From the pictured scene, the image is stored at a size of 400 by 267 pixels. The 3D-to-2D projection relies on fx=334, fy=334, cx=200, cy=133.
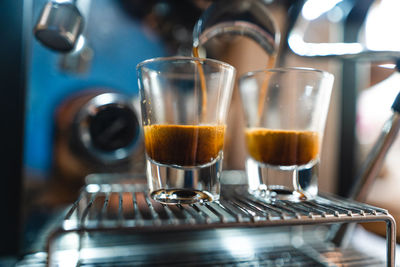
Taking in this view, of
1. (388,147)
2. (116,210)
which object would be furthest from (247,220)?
(388,147)

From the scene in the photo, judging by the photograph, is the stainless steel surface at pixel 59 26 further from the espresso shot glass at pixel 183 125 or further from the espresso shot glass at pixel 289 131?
the espresso shot glass at pixel 289 131

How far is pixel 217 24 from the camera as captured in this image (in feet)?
1.35

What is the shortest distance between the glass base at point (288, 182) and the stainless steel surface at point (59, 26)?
0.26 meters

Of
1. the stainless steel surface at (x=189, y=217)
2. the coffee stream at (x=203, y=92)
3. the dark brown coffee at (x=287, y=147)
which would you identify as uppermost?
the coffee stream at (x=203, y=92)

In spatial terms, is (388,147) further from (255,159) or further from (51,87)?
(51,87)

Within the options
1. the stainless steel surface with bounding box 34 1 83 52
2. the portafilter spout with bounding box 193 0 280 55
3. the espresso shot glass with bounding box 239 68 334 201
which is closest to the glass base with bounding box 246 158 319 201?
the espresso shot glass with bounding box 239 68 334 201

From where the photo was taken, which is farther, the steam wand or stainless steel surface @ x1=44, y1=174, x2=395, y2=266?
the steam wand

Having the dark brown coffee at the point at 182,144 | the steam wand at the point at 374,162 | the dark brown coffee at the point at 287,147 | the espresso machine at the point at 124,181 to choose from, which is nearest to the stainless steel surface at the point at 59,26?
the espresso machine at the point at 124,181

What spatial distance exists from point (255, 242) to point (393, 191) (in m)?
0.70

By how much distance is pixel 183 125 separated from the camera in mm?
344

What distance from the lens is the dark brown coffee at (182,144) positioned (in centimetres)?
34

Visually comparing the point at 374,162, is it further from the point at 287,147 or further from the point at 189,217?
the point at 189,217

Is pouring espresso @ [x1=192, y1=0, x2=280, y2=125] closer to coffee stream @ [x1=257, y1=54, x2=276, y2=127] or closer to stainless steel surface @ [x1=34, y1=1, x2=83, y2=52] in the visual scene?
coffee stream @ [x1=257, y1=54, x2=276, y2=127]

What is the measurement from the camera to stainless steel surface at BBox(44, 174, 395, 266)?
240mm
